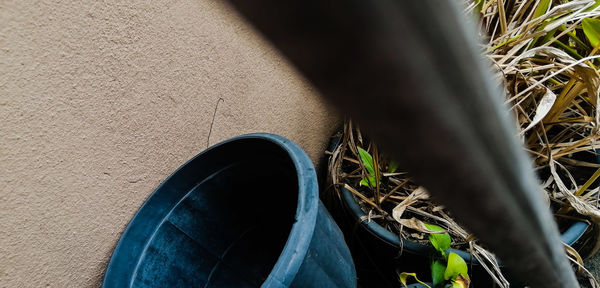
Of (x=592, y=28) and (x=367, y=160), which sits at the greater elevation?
(x=592, y=28)

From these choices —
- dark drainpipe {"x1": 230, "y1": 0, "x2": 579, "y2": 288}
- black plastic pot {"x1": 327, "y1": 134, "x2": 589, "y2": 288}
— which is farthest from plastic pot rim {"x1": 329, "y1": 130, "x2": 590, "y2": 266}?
dark drainpipe {"x1": 230, "y1": 0, "x2": 579, "y2": 288}

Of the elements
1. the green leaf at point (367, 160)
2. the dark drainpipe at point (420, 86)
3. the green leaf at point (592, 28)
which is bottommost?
the green leaf at point (367, 160)

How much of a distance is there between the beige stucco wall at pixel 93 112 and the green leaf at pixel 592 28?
0.65m

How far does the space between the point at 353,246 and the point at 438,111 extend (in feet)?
3.54

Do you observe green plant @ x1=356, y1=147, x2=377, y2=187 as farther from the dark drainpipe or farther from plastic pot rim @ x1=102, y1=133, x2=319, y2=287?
the dark drainpipe

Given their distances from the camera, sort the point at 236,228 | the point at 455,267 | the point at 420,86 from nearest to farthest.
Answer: the point at 420,86
the point at 455,267
the point at 236,228


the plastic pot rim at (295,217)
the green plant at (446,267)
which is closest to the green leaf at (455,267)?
the green plant at (446,267)

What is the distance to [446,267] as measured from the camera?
819 mm

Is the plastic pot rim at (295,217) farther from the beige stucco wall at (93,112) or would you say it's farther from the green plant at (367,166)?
the green plant at (367,166)

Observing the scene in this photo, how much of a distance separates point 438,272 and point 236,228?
1.57 ft

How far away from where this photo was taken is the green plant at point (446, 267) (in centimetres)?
79

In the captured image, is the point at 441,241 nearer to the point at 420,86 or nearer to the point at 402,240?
the point at 402,240

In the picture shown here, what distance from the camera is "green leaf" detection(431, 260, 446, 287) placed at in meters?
0.82

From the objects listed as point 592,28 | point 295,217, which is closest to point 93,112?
point 295,217
